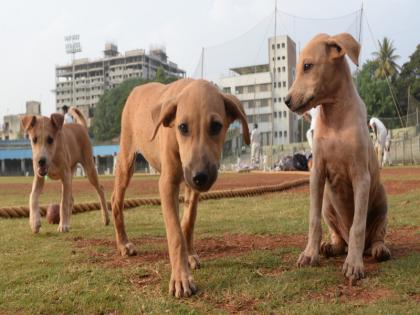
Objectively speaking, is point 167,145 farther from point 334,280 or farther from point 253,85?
point 253,85

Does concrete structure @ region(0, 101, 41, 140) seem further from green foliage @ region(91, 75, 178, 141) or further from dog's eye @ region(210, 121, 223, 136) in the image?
dog's eye @ region(210, 121, 223, 136)

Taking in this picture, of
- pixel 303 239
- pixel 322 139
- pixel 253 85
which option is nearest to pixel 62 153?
pixel 303 239

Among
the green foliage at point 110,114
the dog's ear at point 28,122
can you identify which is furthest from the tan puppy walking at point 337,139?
the green foliage at point 110,114

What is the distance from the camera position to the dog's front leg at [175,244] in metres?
3.40

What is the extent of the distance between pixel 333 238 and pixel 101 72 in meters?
148

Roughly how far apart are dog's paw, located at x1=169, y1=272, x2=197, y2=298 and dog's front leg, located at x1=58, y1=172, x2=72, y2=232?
4.02m

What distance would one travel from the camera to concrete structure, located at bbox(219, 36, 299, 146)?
4093 centimetres

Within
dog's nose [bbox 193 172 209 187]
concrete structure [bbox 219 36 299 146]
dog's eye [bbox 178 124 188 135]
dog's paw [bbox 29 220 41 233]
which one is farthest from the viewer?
concrete structure [bbox 219 36 299 146]

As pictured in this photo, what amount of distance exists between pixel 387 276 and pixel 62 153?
18.2 ft

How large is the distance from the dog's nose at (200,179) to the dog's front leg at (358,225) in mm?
1268

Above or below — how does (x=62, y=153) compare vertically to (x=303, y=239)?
above

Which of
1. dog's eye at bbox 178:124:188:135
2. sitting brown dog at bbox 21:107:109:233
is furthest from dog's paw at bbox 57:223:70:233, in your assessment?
dog's eye at bbox 178:124:188:135

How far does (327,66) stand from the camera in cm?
403

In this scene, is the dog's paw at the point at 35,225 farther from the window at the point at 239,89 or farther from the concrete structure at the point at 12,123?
the concrete structure at the point at 12,123
